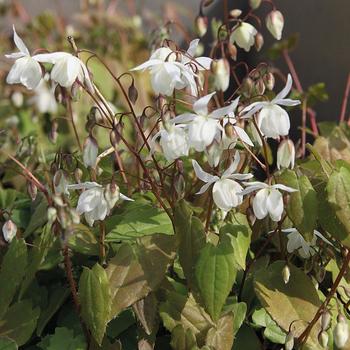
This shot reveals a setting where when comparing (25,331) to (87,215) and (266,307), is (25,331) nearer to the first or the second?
(87,215)

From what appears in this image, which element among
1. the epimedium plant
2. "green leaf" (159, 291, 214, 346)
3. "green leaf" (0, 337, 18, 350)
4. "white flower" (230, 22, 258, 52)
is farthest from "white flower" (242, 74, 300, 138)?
"green leaf" (0, 337, 18, 350)

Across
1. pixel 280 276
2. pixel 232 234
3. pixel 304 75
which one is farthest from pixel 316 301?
pixel 304 75

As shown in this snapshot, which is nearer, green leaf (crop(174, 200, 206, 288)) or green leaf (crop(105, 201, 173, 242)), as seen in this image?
green leaf (crop(174, 200, 206, 288))

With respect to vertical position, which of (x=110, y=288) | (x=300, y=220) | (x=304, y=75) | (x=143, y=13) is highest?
(x=300, y=220)

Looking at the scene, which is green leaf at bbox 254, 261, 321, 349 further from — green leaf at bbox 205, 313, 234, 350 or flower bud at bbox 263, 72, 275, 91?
flower bud at bbox 263, 72, 275, 91

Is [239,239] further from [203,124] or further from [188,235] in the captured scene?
[203,124]

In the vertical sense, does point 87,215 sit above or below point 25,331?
above
